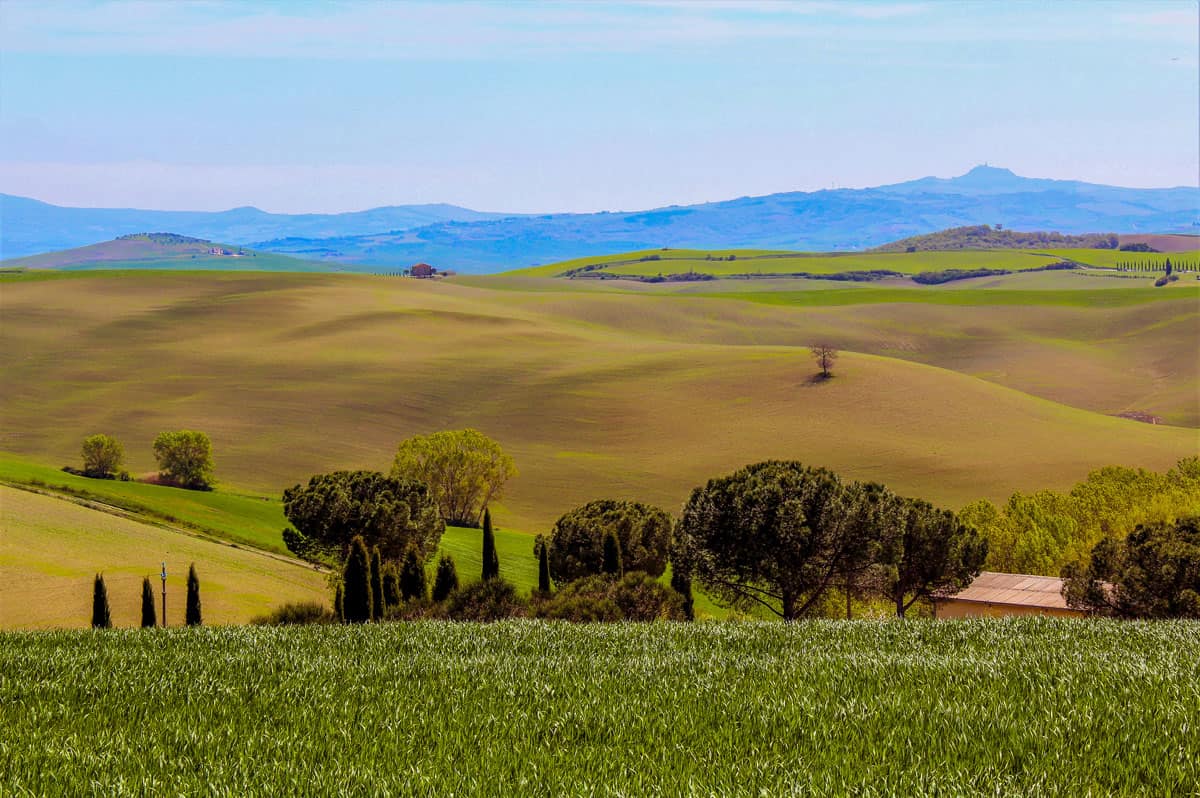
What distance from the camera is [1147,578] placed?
47.4 meters

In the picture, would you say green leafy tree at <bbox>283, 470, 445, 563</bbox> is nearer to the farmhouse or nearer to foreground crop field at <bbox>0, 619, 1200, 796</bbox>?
the farmhouse

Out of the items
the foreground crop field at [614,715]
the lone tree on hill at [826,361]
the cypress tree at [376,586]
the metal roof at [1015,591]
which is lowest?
the metal roof at [1015,591]

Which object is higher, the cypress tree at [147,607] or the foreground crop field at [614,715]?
the foreground crop field at [614,715]

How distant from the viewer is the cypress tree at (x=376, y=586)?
47188mm

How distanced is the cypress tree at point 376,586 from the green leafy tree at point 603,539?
15.2m

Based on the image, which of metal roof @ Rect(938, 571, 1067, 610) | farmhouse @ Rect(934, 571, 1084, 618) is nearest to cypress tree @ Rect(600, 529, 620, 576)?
farmhouse @ Rect(934, 571, 1084, 618)

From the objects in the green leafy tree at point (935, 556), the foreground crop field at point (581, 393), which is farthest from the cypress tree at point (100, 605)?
the foreground crop field at point (581, 393)

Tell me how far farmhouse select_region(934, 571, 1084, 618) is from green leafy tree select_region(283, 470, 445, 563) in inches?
1113

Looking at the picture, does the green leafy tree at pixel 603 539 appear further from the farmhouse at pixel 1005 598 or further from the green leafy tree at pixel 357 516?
the farmhouse at pixel 1005 598

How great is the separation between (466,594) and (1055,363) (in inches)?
5364

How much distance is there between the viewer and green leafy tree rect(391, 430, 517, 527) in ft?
294

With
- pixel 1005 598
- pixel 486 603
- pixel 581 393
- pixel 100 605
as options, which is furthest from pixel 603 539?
pixel 581 393

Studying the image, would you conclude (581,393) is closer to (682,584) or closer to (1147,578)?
(682,584)

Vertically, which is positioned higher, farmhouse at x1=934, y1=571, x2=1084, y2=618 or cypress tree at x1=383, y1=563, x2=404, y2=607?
cypress tree at x1=383, y1=563, x2=404, y2=607
